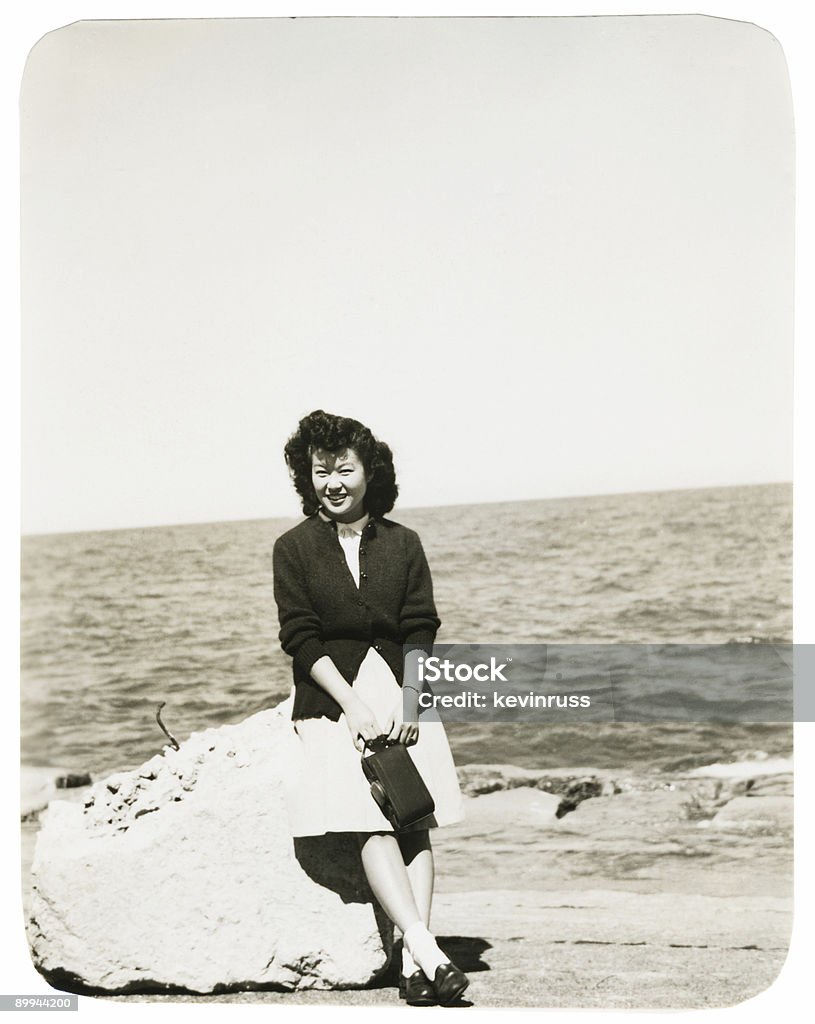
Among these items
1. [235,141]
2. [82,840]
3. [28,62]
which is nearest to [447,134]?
[235,141]

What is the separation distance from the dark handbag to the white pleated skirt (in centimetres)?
3

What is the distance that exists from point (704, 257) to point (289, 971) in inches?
95.0

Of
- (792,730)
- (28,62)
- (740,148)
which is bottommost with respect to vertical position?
(792,730)

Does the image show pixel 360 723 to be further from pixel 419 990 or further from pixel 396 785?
pixel 419 990

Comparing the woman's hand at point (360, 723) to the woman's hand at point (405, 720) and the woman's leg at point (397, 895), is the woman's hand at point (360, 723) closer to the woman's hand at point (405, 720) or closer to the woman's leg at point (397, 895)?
the woman's hand at point (405, 720)

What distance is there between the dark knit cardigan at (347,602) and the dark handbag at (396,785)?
180 mm

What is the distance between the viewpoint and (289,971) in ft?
12.6

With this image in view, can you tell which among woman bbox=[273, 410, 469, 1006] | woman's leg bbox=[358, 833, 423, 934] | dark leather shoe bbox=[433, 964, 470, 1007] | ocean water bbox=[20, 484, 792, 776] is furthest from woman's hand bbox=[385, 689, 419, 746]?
dark leather shoe bbox=[433, 964, 470, 1007]

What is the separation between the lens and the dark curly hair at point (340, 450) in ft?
12.5

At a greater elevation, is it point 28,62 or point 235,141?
point 28,62

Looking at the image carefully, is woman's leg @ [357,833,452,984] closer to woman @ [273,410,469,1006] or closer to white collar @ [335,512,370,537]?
woman @ [273,410,469,1006]

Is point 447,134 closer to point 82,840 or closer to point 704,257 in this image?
point 704,257

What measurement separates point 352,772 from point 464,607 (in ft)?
1.89

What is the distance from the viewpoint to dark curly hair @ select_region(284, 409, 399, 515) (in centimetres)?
382
